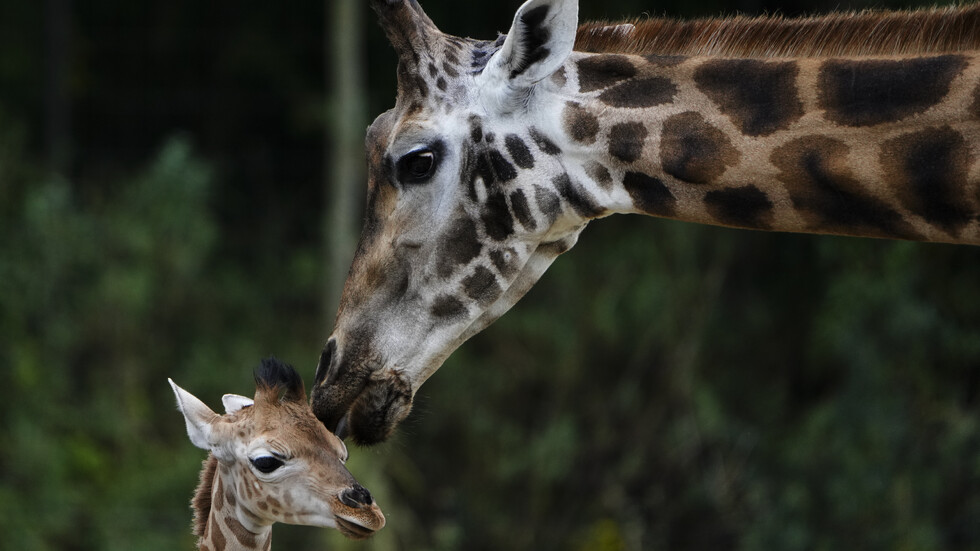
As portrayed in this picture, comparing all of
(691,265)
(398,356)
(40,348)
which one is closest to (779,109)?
(398,356)

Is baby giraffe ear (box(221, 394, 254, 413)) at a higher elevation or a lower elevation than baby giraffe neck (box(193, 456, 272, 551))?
higher

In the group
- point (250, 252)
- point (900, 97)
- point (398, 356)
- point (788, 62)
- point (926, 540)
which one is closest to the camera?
point (900, 97)

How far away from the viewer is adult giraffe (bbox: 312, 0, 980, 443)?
2600 millimetres

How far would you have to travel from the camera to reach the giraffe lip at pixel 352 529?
266 centimetres

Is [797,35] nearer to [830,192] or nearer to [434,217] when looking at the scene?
[830,192]

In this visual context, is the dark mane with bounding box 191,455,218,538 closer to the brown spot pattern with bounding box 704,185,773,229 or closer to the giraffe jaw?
the giraffe jaw

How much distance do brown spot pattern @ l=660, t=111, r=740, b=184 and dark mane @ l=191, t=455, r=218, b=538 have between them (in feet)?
4.38

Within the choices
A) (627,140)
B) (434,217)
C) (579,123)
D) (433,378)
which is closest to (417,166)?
(434,217)

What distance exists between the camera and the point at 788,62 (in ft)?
9.02

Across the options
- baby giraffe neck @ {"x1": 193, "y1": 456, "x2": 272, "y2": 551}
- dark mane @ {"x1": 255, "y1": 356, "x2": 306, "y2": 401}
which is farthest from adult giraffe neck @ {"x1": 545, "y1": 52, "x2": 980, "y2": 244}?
baby giraffe neck @ {"x1": 193, "y1": 456, "x2": 272, "y2": 551}

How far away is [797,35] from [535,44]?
2.02 ft

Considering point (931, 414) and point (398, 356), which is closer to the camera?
point (398, 356)

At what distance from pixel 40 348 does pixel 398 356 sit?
594cm

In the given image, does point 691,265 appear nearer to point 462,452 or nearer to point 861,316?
point 861,316
